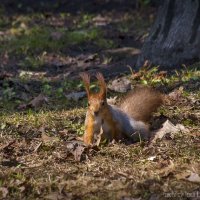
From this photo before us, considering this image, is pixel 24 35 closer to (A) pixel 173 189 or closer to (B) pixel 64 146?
(B) pixel 64 146

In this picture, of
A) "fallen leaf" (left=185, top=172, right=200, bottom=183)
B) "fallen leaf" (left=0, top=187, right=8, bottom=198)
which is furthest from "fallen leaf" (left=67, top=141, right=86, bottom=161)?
"fallen leaf" (left=185, top=172, right=200, bottom=183)

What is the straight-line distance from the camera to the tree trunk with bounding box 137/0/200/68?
6.99 metres

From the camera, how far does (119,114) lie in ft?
15.7

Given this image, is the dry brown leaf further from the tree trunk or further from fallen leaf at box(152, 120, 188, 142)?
the tree trunk

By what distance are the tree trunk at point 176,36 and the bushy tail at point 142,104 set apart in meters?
1.98

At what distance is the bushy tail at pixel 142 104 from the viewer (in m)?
5.02

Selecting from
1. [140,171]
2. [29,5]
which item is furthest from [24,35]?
[140,171]

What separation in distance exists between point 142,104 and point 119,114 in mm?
291

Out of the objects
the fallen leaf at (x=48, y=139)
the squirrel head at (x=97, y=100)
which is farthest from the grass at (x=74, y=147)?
the squirrel head at (x=97, y=100)

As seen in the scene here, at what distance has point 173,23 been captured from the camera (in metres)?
7.08

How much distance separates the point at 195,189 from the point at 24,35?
6268mm

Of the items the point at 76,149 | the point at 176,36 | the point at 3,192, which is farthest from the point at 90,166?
the point at 176,36

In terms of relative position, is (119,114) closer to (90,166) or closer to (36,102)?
(90,166)

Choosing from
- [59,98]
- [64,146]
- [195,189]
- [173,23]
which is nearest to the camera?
[195,189]
